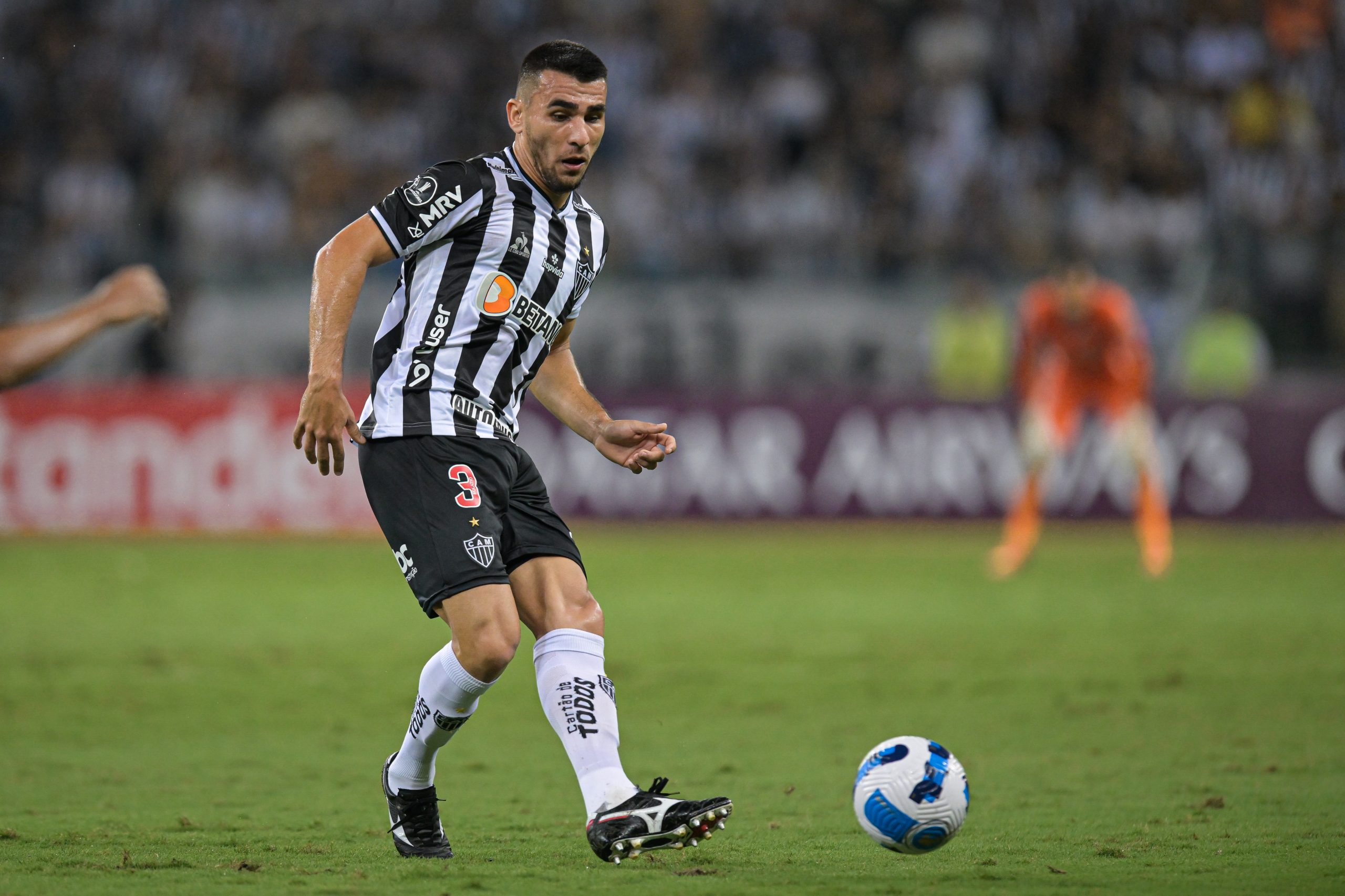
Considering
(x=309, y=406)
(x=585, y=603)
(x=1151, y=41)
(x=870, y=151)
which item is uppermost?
(x=1151, y=41)

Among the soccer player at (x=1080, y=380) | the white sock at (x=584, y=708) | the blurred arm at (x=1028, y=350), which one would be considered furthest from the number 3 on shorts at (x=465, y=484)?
the blurred arm at (x=1028, y=350)

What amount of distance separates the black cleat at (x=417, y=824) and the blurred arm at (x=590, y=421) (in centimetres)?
121

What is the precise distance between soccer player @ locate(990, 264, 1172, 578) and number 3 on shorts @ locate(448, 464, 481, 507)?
9.52 m

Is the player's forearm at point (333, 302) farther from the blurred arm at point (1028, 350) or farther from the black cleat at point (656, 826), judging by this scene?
the blurred arm at point (1028, 350)

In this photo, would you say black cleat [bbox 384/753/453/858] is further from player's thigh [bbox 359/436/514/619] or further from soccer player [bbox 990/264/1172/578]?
soccer player [bbox 990/264/1172/578]

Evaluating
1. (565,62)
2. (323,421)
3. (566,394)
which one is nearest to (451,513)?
(323,421)

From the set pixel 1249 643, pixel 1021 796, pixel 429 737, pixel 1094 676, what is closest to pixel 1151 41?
pixel 1249 643

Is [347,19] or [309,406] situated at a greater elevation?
[347,19]

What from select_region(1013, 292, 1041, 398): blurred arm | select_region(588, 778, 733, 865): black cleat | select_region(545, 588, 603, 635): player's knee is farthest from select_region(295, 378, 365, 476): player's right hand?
select_region(1013, 292, 1041, 398): blurred arm

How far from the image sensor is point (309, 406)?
15.3ft

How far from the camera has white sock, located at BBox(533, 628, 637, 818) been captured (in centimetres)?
489

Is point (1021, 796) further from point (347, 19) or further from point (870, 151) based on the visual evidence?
point (347, 19)

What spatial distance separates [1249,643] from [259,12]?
15574 millimetres

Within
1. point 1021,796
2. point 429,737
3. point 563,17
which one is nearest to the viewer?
point 429,737
